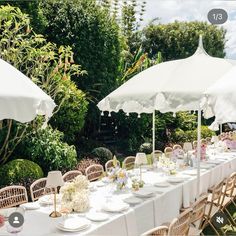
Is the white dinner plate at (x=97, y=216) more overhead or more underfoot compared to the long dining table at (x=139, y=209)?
more overhead

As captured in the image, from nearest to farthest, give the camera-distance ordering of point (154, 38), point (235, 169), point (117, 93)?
1. point (117, 93)
2. point (235, 169)
3. point (154, 38)

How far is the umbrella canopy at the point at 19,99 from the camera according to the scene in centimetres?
474

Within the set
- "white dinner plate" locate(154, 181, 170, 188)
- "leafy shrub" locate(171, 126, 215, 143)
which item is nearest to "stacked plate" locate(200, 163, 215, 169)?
"white dinner plate" locate(154, 181, 170, 188)

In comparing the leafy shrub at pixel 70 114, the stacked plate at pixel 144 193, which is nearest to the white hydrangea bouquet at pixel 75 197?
the stacked plate at pixel 144 193

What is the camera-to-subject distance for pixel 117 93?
29.4ft

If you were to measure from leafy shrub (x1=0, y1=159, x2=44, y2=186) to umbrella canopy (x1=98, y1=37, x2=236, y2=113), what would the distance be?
275cm

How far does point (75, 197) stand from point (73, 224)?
716mm

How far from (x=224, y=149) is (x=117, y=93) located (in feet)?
17.7

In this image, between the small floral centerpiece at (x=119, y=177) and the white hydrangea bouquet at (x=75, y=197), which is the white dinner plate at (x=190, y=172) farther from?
the white hydrangea bouquet at (x=75, y=197)

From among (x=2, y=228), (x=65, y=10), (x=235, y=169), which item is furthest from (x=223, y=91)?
(x=65, y=10)

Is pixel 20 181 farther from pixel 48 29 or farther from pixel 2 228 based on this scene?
pixel 48 29

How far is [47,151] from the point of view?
11.6m

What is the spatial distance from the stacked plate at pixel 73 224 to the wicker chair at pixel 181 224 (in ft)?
3.68

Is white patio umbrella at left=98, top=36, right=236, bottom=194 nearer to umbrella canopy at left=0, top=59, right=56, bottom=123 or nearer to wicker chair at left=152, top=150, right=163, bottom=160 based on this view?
wicker chair at left=152, top=150, right=163, bottom=160
